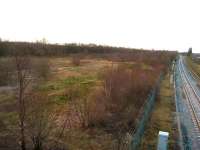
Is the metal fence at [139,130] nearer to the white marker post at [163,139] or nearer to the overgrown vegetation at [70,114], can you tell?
the overgrown vegetation at [70,114]

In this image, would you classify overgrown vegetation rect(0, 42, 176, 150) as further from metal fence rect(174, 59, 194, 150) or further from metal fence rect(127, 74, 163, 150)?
metal fence rect(174, 59, 194, 150)

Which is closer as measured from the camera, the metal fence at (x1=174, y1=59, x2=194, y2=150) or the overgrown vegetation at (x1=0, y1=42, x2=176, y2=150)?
the overgrown vegetation at (x1=0, y1=42, x2=176, y2=150)

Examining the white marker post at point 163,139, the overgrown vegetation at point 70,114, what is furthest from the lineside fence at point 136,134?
the white marker post at point 163,139

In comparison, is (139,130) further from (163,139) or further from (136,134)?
→ (163,139)

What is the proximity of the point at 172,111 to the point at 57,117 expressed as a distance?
23.3 feet

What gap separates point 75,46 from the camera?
76.0m

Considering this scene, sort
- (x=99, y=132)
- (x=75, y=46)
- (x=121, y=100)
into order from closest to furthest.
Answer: (x=99, y=132), (x=121, y=100), (x=75, y=46)

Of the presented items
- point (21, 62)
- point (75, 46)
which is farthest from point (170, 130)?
point (75, 46)

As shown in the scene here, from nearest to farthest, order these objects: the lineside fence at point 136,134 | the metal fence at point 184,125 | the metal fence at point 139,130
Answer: the metal fence at point 139,130 → the lineside fence at point 136,134 → the metal fence at point 184,125

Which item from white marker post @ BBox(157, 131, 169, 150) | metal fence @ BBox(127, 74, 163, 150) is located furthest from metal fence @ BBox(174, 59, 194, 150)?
white marker post @ BBox(157, 131, 169, 150)

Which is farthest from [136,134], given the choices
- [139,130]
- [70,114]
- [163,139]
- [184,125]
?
[70,114]

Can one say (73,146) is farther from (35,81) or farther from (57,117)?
(35,81)

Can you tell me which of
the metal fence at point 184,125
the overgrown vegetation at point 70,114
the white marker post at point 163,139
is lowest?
the metal fence at point 184,125

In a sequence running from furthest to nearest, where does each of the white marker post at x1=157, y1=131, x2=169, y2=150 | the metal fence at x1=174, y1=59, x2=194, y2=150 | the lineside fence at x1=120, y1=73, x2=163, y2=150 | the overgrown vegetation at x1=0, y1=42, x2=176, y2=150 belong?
1. the metal fence at x1=174, y1=59, x2=194, y2=150
2. the overgrown vegetation at x1=0, y1=42, x2=176, y2=150
3. the lineside fence at x1=120, y1=73, x2=163, y2=150
4. the white marker post at x1=157, y1=131, x2=169, y2=150
